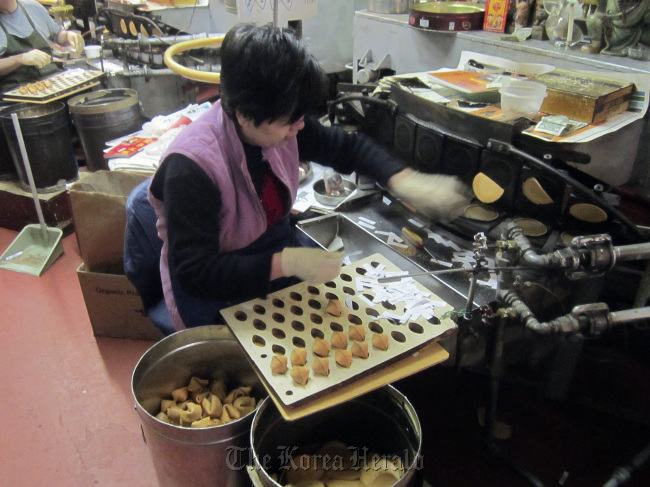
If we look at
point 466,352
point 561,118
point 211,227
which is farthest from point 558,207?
point 211,227

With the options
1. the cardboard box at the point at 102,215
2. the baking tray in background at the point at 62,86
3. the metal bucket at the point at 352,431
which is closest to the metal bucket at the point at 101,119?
the baking tray in background at the point at 62,86

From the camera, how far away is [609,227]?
135 centimetres

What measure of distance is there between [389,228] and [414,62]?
2.97 ft

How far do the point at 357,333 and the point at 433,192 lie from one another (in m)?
0.47

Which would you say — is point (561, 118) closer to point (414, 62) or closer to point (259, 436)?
point (414, 62)

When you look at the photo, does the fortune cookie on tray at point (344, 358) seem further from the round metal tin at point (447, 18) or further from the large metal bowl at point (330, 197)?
the round metal tin at point (447, 18)

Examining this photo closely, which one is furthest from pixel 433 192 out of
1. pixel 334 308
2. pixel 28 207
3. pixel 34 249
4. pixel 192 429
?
pixel 28 207

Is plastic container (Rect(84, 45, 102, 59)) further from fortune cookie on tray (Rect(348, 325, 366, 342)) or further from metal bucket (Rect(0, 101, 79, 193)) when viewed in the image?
fortune cookie on tray (Rect(348, 325, 366, 342))

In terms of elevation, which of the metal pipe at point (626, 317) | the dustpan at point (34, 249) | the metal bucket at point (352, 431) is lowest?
the dustpan at point (34, 249)

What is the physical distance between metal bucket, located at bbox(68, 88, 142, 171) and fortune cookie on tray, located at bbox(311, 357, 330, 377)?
231 cm

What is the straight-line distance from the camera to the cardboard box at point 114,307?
2082 millimetres

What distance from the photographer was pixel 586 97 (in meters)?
1.40

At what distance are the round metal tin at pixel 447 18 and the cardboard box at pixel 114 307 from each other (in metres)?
1.55

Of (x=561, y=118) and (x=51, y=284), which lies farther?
(x=51, y=284)
